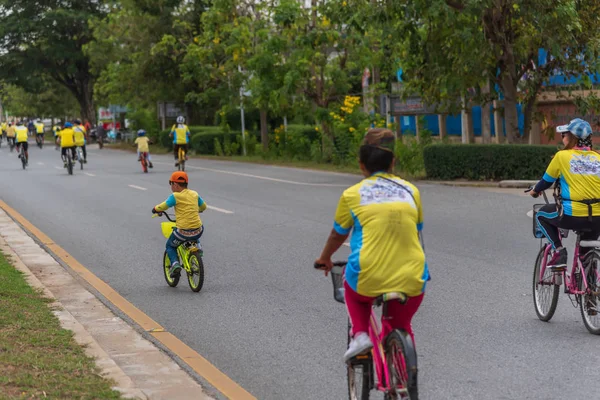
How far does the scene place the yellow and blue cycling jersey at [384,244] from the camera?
521 cm

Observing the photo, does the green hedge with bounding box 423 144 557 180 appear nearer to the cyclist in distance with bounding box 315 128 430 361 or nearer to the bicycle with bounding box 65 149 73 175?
the bicycle with bounding box 65 149 73 175

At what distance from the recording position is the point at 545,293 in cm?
885

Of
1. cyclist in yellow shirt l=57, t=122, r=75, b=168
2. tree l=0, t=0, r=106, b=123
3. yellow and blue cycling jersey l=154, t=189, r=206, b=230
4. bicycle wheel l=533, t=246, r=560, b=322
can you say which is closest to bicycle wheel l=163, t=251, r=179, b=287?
yellow and blue cycling jersey l=154, t=189, r=206, b=230

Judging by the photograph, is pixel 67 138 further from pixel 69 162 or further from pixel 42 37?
pixel 42 37

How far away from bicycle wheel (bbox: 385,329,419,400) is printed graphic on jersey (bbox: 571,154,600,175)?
361 centimetres

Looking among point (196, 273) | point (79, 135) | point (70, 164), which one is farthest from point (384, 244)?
point (79, 135)

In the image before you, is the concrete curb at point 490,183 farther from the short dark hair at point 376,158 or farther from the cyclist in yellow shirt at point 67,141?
the short dark hair at point 376,158

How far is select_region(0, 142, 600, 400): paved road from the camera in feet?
23.4

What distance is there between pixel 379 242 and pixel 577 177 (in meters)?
3.57

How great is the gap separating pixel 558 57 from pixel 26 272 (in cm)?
1497

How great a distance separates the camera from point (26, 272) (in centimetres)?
1159

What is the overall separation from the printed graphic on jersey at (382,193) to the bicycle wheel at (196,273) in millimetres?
5602

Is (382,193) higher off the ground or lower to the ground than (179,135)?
lower

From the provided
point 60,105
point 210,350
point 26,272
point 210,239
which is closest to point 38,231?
point 210,239
